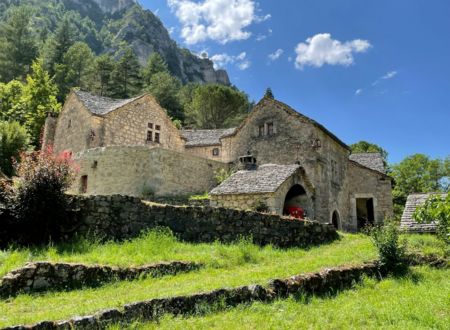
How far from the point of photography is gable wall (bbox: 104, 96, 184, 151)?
95.4 ft

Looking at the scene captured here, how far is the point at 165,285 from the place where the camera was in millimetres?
8133

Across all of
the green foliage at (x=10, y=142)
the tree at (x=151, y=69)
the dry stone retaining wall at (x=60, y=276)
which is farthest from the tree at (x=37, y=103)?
the dry stone retaining wall at (x=60, y=276)

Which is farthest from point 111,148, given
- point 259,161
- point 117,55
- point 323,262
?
point 117,55

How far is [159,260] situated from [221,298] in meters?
2.92

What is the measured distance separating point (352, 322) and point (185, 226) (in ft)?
20.6

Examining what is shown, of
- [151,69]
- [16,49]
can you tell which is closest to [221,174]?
[16,49]

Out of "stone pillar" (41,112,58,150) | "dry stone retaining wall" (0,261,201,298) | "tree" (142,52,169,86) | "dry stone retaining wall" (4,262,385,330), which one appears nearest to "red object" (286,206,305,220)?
"dry stone retaining wall" (4,262,385,330)

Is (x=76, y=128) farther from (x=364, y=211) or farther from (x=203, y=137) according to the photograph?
(x=364, y=211)

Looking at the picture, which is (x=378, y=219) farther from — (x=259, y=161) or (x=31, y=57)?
(x=31, y=57)

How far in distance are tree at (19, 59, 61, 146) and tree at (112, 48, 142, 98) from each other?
15.1 meters

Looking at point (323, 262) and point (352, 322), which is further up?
point (323, 262)

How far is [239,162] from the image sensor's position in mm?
21359

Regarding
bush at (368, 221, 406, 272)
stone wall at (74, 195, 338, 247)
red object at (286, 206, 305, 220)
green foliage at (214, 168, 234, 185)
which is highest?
green foliage at (214, 168, 234, 185)

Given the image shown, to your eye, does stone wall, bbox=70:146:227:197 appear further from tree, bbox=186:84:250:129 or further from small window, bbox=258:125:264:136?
tree, bbox=186:84:250:129
